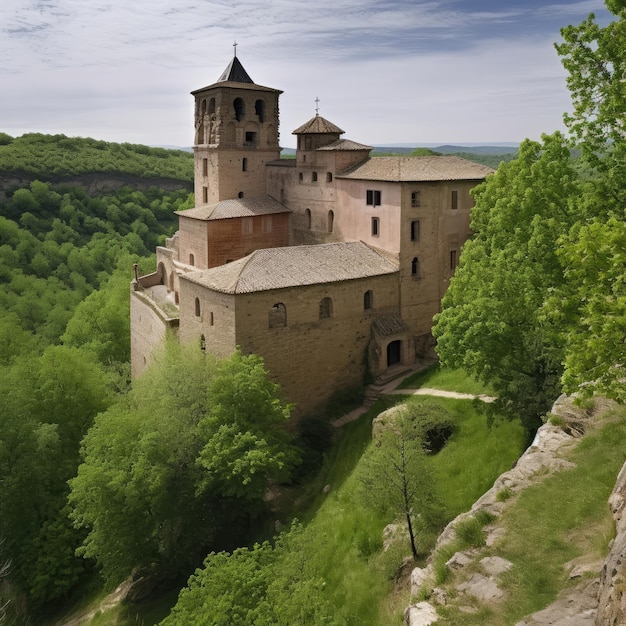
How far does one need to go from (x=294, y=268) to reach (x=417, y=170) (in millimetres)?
8277

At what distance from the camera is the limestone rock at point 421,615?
10.8 m

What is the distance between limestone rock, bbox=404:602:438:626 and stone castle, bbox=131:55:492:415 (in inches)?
687

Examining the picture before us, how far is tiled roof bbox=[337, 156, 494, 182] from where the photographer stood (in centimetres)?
3183

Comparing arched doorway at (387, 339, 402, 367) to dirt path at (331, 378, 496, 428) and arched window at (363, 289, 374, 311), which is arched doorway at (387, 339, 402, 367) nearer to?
dirt path at (331, 378, 496, 428)

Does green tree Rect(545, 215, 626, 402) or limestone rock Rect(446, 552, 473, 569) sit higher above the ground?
green tree Rect(545, 215, 626, 402)

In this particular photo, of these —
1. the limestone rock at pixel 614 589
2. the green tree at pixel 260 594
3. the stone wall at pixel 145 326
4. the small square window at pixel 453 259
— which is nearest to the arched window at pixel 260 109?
the stone wall at pixel 145 326

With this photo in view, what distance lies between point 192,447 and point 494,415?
11.4 m

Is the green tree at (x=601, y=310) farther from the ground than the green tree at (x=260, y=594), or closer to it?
farther from the ground

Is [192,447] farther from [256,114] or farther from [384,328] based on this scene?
[256,114]

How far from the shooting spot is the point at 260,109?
4053 cm

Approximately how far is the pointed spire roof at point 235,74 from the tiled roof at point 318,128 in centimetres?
608

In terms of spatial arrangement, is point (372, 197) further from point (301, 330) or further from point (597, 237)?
point (597, 237)

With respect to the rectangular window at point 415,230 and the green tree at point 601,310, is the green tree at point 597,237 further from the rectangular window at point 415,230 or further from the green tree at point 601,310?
the rectangular window at point 415,230

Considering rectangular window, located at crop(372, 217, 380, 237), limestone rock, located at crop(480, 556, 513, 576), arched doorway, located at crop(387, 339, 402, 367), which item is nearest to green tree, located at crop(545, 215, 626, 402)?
limestone rock, located at crop(480, 556, 513, 576)
